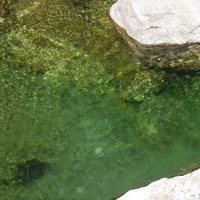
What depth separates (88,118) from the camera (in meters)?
7.00

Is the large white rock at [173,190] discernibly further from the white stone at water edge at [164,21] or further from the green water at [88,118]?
the white stone at water edge at [164,21]

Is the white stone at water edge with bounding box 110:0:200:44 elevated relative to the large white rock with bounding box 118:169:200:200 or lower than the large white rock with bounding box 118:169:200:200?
elevated

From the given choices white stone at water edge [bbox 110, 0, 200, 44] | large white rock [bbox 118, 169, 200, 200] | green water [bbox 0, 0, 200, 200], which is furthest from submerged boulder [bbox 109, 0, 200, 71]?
large white rock [bbox 118, 169, 200, 200]

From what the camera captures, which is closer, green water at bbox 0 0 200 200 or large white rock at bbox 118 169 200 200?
large white rock at bbox 118 169 200 200

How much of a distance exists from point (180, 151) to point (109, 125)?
3.83 feet

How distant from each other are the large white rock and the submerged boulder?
2.95 meters

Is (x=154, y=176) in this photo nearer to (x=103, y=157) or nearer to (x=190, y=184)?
(x=103, y=157)

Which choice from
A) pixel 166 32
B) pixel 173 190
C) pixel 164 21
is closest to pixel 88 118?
pixel 166 32

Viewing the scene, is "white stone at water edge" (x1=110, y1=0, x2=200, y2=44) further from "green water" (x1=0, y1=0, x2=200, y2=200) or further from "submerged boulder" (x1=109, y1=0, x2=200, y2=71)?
"green water" (x1=0, y1=0, x2=200, y2=200)

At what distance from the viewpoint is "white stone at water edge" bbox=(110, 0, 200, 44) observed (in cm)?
737

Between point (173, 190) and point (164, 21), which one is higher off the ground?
point (164, 21)

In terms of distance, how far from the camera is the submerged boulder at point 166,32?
24.2ft

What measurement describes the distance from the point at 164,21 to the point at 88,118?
6.90 ft

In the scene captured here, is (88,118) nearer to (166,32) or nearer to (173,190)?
(166,32)
